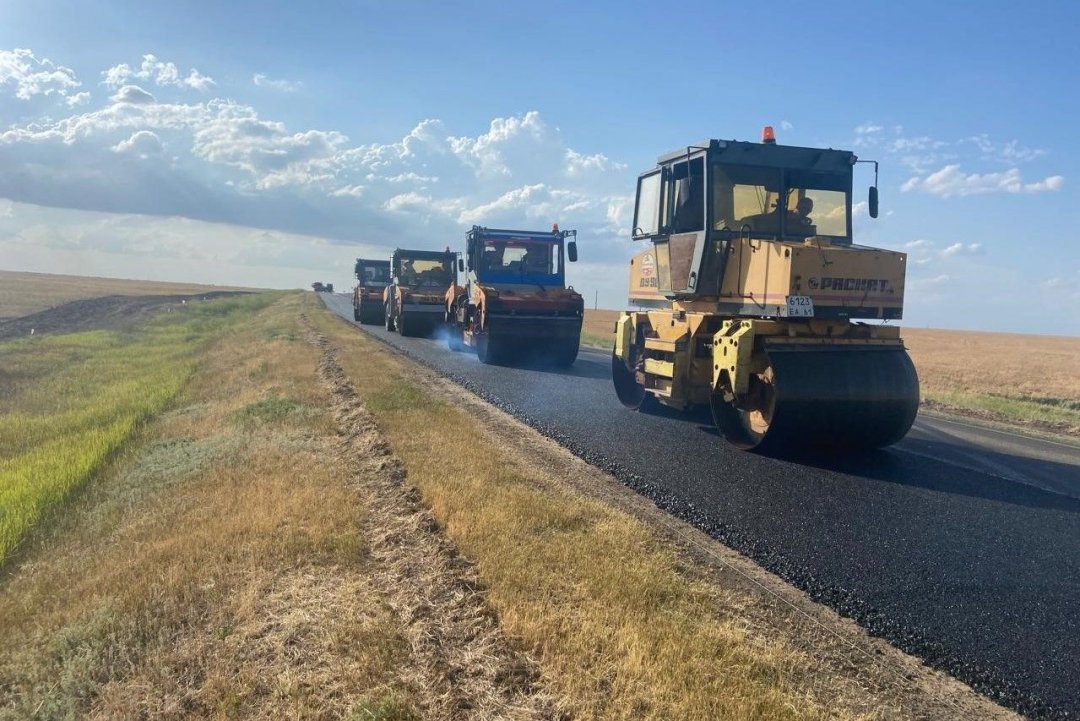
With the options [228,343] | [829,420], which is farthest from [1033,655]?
[228,343]

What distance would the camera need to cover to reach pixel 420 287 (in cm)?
2484

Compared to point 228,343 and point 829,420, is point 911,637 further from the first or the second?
point 228,343

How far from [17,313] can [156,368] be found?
31905 millimetres

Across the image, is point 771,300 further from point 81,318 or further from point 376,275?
point 81,318

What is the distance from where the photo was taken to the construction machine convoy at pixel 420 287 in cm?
2434

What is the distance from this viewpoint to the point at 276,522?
5.34 meters

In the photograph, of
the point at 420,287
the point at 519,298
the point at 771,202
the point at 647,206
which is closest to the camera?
the point at 771,202

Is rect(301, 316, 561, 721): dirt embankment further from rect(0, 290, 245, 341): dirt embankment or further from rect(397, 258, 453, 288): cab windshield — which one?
rect(0, 290, 245, 341): dirt embankment

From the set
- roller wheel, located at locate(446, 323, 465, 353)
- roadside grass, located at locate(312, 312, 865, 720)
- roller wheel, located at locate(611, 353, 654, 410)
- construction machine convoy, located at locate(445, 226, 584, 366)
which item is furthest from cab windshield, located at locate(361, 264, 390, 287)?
roadside grass, located at locate(312, 312, 865, 720)

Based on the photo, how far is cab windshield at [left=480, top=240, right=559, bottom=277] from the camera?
57.3 ft

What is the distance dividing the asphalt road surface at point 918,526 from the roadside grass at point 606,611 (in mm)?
869

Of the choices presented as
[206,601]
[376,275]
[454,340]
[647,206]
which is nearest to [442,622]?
[206,601]

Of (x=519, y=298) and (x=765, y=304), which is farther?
(x=519, y=298)

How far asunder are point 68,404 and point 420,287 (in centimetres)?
1359
